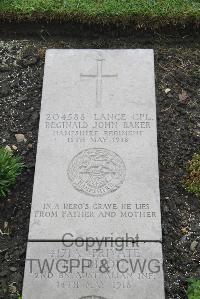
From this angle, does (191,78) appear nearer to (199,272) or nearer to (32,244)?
(199,272)

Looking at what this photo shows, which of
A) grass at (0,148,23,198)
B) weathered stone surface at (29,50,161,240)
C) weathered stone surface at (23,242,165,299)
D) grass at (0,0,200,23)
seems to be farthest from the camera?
grass at (0,0,200,23)

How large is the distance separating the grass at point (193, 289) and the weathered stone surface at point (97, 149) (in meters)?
0.47

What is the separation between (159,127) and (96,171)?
3.59 feet

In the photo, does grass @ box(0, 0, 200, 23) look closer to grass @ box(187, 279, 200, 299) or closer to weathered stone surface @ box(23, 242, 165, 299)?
weathered stone surface @ box(23, 242, 165, 299)

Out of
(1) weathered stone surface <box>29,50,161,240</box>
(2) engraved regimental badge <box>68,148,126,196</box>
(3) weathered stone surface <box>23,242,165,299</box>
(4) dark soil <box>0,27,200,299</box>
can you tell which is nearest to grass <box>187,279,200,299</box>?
(4) dark soil <box>0,27,200,299</box>

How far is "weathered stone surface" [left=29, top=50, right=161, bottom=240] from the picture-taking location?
4.56m

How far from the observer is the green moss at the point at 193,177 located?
5.15 m

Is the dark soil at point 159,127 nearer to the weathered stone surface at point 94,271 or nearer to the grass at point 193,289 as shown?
the grass at point 193,289

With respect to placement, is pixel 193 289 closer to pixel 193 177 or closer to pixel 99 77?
pixel 193 177

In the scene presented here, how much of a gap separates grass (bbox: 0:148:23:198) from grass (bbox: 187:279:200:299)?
1761 millimetres

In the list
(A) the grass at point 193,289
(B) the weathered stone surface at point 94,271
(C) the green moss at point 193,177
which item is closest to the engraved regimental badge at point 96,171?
(B) the weathered stone surface at point 94,271

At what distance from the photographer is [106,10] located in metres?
6.39

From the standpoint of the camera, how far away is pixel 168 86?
592cm

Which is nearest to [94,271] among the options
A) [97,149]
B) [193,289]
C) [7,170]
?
[193,289]
